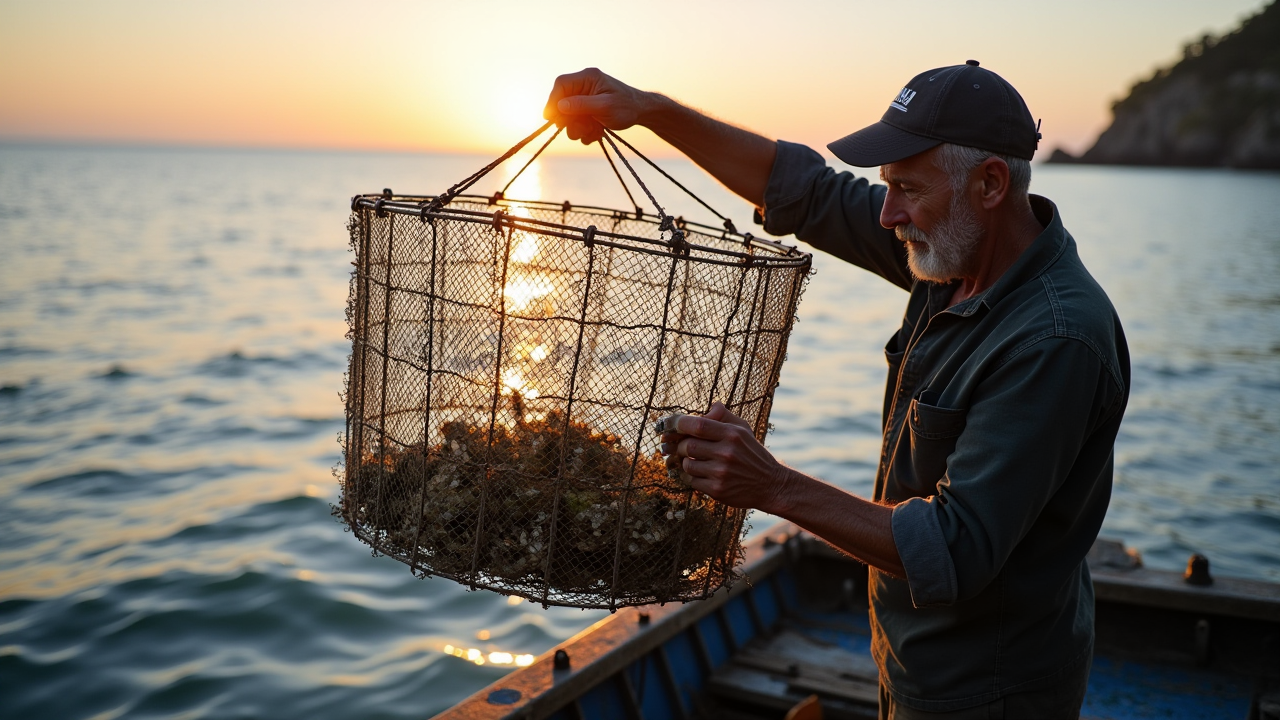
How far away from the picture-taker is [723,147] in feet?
10.2

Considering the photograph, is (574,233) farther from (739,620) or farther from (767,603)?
(767,603)

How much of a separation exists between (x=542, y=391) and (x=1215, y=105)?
406 feet

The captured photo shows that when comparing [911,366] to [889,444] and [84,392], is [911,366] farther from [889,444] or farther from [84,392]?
[84,392]

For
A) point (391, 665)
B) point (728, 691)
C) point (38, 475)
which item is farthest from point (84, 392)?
point (728, 691)

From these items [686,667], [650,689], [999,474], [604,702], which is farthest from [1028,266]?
[686,667]

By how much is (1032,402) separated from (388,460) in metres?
1.49

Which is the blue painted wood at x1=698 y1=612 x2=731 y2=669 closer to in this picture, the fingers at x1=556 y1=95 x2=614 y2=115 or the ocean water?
the ocean water

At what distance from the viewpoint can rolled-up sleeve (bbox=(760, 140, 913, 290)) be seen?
308cm

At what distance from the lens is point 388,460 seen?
2480mm

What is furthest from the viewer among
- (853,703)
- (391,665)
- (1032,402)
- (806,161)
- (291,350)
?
(291,350)

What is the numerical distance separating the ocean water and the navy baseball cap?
17.8ft

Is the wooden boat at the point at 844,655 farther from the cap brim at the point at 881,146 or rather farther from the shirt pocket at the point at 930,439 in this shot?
the cap brim at the point at 881,146

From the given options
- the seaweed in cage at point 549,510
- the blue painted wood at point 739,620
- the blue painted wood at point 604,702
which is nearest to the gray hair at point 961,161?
the seaweed in cage at point 549,510

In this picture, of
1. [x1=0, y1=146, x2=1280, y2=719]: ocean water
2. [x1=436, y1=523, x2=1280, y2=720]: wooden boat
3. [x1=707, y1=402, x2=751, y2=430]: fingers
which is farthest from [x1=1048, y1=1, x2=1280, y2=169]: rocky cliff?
[x1=707, y1=402, x2=751, y2=430]: fingers
